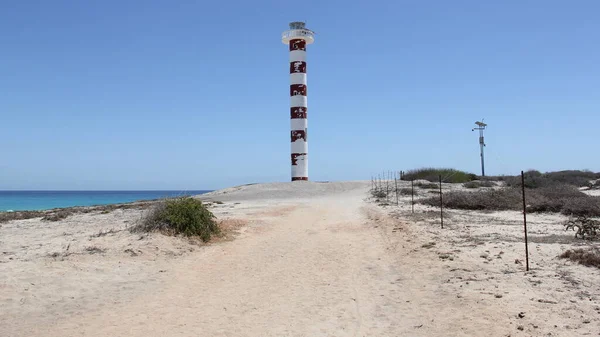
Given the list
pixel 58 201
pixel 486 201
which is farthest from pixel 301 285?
pixel 58 201

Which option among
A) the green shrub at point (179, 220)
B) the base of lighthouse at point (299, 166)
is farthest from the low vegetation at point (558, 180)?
the green shrub at point (179, 220)

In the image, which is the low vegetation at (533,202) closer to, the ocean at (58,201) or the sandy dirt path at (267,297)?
the sandy dirt path at (267,297)

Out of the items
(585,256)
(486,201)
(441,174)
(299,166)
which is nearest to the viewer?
(585,256)

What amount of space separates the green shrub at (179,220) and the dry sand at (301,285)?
1.86 feet

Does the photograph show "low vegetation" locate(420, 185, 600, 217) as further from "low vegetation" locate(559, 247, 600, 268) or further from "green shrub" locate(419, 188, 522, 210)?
"low vegetation" locate(559, 247, 600, 268)

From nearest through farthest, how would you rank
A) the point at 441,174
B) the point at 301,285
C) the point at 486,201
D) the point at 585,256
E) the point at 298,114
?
the point at 301,285
the point at 585,256
the point at 486,201
the point at 298,114
the point at 441,174

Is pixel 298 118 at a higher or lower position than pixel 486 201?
higher

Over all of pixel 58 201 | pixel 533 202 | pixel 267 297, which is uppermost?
pixel 533 202

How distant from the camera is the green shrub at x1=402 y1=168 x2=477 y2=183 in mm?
51800

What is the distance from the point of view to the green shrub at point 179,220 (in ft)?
45.6

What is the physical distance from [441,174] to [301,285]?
49227 mm

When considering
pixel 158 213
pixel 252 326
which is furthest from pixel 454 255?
pixel 158 213

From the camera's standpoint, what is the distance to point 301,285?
9.16 m

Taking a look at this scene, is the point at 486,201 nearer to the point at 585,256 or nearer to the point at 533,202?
the point at 533,202
